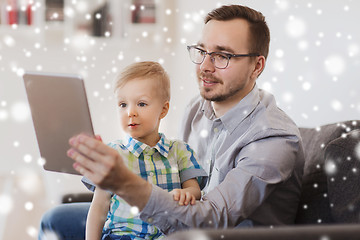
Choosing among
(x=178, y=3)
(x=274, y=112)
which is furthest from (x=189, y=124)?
(x=178, y=3)

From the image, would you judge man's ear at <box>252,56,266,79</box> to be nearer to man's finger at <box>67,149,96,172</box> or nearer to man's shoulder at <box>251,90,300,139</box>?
man's shoulder at <box>251,90,300,139</box>

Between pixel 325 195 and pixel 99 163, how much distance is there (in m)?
0.75

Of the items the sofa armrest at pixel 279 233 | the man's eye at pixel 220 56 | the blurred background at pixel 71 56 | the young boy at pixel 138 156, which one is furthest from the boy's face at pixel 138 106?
the blurred background at pixel 71 56

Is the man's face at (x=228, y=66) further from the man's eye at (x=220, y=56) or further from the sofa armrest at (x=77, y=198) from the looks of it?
the sofa armrest at (x=77, y=198)

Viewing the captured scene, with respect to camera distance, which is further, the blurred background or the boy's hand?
the blurred background

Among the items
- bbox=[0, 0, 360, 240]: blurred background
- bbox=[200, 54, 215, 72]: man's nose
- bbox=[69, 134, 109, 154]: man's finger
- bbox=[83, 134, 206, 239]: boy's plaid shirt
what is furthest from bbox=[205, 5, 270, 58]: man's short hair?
bbox=[0, 0, 360, 240]: blurred background

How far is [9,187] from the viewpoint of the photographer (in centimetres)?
396

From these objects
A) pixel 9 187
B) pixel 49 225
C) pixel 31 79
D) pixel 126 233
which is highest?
pixel 31 79

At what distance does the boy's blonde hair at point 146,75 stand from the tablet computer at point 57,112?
0.97ft

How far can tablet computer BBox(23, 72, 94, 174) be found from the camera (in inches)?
45.0

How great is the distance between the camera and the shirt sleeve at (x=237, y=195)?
4.26 feet

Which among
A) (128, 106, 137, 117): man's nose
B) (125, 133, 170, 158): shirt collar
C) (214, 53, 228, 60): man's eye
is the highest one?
(214, 53, 228, 60): man's eye

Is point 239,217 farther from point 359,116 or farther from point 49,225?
point 49,225

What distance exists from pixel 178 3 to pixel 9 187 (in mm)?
2029
